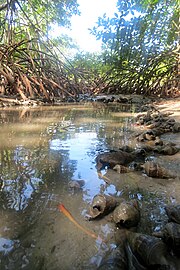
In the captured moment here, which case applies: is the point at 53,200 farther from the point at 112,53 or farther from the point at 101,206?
the point at 112,53

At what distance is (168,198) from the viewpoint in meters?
1.55

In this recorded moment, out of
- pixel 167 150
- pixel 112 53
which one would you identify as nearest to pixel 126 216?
pixel 167 150

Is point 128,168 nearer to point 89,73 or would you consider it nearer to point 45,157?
point 45,157

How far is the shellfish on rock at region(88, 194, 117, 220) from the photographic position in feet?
4.46

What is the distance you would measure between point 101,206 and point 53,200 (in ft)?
1.01

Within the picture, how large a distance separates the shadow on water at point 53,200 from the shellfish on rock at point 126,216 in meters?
0.04

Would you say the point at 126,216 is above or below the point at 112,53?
below

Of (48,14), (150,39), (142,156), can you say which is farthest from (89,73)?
(142,156)

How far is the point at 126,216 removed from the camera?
1.26 m

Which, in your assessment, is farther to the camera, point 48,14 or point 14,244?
point 48,14

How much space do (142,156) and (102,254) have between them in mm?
A: 1419

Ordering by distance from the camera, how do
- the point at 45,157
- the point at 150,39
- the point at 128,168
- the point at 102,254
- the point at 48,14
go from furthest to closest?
the point at 48,14 → the point at 150,39 → the point at 45,157 → the point at 128,168 → the point at 102,254

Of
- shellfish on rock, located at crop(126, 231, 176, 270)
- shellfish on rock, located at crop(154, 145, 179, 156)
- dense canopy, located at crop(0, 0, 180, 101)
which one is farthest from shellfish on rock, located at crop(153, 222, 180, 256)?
dense canopy, located at crop(0, 0, 180, 101)

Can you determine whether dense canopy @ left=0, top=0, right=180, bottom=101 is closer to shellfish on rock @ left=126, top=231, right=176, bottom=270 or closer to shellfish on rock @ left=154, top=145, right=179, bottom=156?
shellfish on rock @ left=154, top=145, right=179, bottom=156
